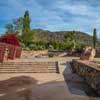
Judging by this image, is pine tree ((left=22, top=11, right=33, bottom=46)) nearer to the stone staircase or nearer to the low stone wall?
the stone staircase

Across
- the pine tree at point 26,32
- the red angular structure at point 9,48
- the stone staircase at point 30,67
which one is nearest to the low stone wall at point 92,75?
the stone staircase at point 30,67

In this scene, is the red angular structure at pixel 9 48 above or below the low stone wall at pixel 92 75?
above

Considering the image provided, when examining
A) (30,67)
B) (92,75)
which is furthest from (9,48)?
(92,75)

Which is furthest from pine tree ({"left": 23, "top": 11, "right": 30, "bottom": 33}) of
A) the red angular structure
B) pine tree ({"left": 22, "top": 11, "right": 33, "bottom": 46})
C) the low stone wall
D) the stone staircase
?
the low stone wall

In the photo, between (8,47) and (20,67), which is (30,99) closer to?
(20,67)

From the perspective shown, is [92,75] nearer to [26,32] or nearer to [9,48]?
[9,48]

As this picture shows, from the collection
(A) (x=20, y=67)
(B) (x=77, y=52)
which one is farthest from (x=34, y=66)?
(B) (x=77, y=52)

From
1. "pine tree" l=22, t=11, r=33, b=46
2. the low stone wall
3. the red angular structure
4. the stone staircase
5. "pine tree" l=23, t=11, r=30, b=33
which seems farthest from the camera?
"pine tree" l=23, t=11, r=30, b=33

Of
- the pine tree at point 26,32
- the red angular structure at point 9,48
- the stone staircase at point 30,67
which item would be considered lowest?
the stone staircase at point 30,67

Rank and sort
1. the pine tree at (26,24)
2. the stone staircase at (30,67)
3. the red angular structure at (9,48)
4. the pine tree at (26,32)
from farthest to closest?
the pine tree at (26,24) < the pine tree at (26,32) < the red angular structure at (9,48) < the stone staircase at (30,67)

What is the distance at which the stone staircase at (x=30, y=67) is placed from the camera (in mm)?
18938

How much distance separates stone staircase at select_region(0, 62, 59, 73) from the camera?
18938 millimetres

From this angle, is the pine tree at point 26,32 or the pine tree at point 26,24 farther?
the pine tree at point 26,24

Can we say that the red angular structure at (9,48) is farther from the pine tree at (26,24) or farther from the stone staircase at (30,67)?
the pine tree at (26,24)
